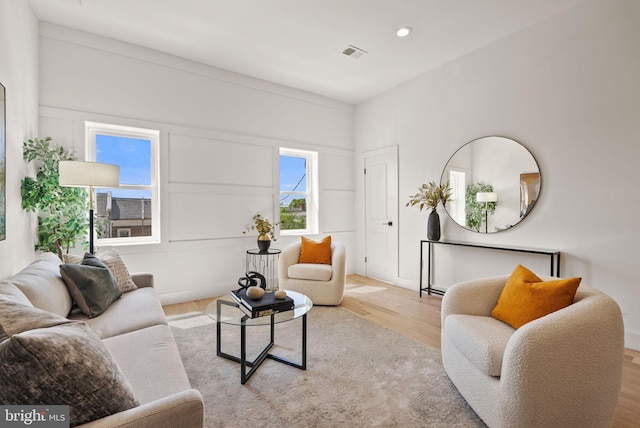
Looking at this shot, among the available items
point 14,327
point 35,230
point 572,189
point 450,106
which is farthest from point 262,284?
point 450,106

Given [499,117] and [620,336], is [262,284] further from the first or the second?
[499,117]

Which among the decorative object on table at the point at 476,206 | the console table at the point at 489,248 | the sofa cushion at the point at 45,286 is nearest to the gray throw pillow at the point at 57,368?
the sofa cushion at the point at 45,286

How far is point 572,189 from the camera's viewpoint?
2.91 metres

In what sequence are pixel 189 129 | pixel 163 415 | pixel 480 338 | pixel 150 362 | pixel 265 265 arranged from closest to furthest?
pixel 163 415, pixel 150 362, pixel 480 338, pixel 189 129, pixel 265 265

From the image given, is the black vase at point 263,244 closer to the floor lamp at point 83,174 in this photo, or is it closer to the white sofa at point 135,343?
the white sofa at point 135,343

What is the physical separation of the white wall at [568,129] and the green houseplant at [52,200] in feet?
13.4

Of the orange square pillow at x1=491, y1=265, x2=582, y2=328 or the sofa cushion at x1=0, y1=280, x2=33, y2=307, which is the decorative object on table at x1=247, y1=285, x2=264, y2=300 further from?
the orange square pillow at x1=491, y1=265, x2=582, y2=328

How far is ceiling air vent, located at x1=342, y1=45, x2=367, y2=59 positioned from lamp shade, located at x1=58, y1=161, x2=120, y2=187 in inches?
109

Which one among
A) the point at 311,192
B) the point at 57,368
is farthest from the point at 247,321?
the point at 311,192

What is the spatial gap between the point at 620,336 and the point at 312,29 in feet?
11.1

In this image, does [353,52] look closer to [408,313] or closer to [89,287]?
[408,313]

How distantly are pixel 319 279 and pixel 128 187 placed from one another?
2.47 meters

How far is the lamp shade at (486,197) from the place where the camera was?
3.49 m

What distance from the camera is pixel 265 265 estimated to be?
4.34 metres
